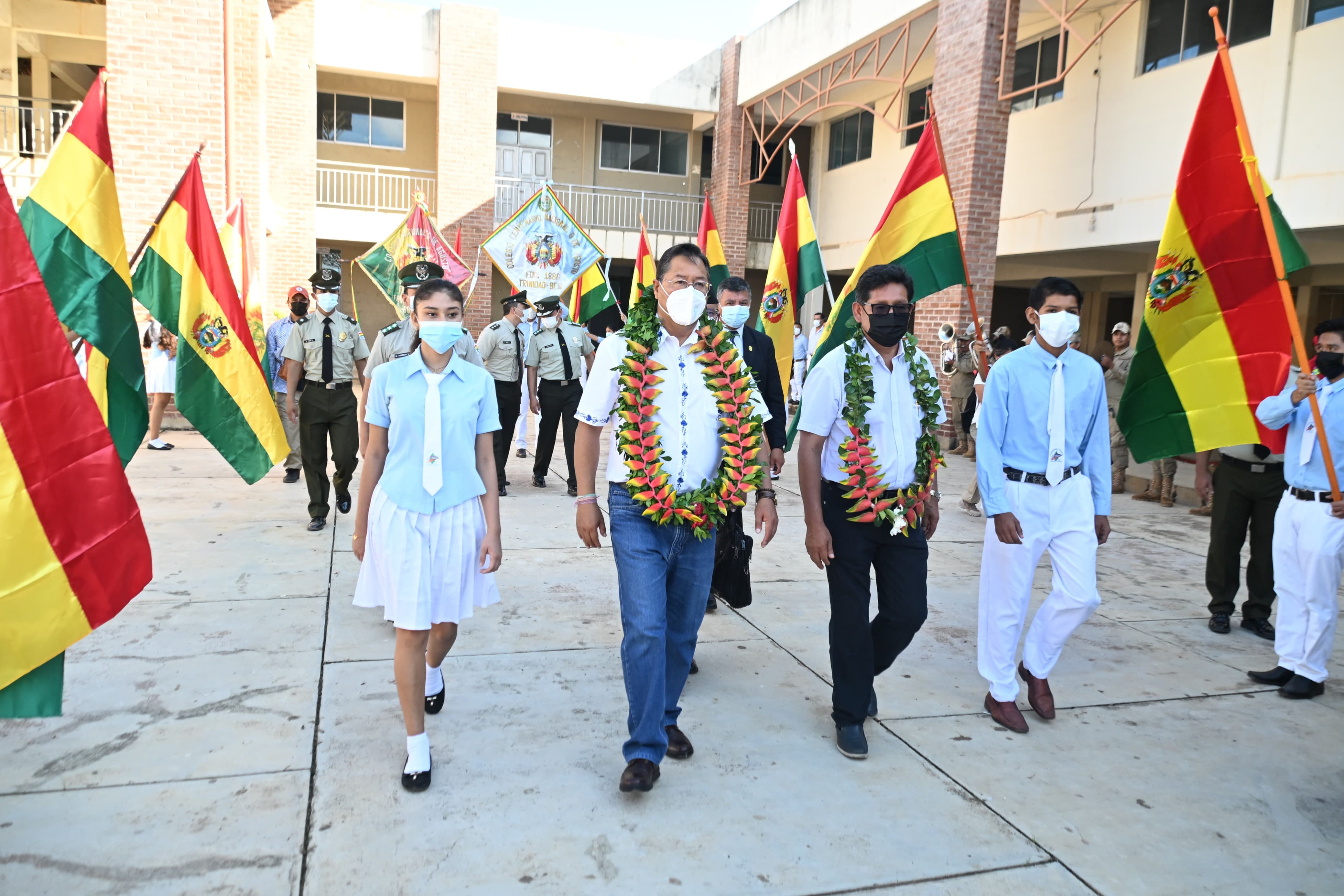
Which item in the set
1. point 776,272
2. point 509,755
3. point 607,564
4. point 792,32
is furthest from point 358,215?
point 509,755

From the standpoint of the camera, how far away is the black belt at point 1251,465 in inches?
213

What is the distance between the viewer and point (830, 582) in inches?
152

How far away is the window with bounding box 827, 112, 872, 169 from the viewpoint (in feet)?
64.7

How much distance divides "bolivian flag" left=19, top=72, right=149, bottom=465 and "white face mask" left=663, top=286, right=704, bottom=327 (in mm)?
2116

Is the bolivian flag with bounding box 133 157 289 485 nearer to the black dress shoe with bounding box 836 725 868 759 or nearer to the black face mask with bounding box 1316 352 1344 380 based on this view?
the black dress shoe with bounding box 836 725 868 759

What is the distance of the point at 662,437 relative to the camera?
11.4ft

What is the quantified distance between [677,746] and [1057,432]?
6.84 ft

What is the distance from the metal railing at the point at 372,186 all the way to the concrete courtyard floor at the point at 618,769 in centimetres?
1685

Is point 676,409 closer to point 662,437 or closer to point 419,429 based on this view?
point 662,437

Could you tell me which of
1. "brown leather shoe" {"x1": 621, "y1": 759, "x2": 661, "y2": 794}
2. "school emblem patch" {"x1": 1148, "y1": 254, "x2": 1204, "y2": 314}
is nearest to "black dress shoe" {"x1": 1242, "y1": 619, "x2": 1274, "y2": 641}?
"school emblem patch" {"x1": 1148, "y1": 254, "x2": 1204, "y2": 314}

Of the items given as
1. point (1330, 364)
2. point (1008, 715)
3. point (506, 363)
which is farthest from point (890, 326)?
point (506, 363)

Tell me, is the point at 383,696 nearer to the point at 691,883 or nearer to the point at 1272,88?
the point at 691,883

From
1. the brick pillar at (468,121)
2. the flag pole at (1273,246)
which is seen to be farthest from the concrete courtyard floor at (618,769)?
the brick pillar at (468,121)

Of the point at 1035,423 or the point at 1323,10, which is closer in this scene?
the point at 1035,423
